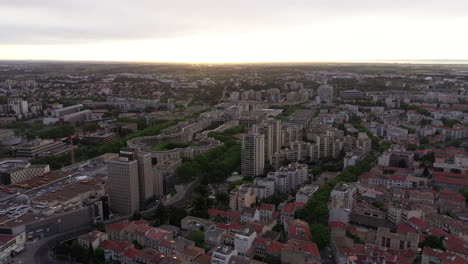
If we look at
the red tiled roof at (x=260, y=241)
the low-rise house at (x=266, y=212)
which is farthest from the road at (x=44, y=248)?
the red tiled roof at (x=260, y=241)

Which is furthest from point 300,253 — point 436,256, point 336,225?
point 436,256

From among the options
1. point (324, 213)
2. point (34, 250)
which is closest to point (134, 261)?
point (34, 250)

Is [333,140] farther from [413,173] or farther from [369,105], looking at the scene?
[369,105]

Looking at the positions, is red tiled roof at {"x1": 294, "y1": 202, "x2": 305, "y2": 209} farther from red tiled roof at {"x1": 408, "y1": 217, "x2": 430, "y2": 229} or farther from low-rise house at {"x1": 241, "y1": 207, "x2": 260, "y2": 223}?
red tiled roof at {"x1": 408, "y1": 217, "x2": 430, "y2": 229}

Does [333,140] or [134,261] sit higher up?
[333,140]

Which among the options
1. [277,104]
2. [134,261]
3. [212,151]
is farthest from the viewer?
[277,104]

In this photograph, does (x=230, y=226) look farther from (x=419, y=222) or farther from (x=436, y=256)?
(x=419, y=222)

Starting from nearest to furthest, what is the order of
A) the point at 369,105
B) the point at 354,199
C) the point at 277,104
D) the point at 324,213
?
the point at 324,213
the point at 354,199
the point at 369,105
the point at 277,104
